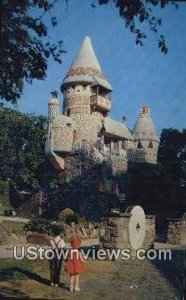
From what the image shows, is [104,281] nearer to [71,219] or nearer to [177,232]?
[177,232]

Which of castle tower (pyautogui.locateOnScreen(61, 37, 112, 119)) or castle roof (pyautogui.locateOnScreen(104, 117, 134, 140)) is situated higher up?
castle tower (pyautogui.locateOnScreen(61, 37, 112, 119))

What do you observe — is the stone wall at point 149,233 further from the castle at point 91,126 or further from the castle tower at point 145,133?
the castle tower at point 145,133

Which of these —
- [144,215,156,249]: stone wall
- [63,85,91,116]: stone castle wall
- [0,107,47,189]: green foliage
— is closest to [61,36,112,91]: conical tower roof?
[63,85,91,116]: stone castle wall

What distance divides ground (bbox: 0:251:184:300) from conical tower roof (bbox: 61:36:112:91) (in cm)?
3226

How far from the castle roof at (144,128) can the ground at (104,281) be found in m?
33.3

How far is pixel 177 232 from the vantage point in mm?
16969

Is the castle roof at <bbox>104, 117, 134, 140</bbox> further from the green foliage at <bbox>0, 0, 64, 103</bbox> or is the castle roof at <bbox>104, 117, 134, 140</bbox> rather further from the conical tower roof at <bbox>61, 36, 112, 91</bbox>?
the green foliage at <bbox>0, 0, 64, 103</bbox>

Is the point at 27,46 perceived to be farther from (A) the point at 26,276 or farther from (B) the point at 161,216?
(B) the point at 161,216

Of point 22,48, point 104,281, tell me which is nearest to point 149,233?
point 104,281

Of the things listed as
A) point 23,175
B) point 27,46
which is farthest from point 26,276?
point 23,175

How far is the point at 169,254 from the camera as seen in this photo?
13.5m

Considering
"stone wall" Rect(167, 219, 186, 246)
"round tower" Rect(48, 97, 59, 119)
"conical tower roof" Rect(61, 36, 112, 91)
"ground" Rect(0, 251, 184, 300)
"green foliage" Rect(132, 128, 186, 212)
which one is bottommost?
"ground" Rect(0, 251, 184, 300)

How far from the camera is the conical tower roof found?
42.5m

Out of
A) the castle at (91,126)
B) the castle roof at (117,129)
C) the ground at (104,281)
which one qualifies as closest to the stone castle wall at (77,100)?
the castle at (91,126)
